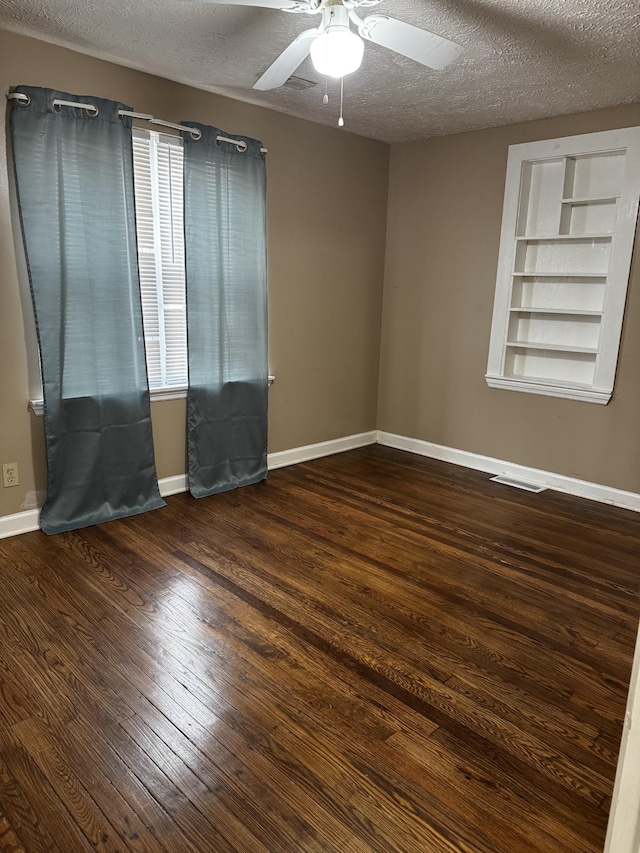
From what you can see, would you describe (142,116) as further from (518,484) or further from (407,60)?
(518,484)

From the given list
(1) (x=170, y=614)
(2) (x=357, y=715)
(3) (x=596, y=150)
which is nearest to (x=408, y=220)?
(3) (x=596, y=150)

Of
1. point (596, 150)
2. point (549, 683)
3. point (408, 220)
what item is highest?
point (596, 150)

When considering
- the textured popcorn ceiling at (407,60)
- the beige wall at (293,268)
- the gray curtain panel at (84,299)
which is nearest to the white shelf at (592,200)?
the textured popcorn ceiling at (407,60)

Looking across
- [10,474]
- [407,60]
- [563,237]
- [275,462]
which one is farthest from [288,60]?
[275,462]

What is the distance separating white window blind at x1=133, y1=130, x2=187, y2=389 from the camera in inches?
134

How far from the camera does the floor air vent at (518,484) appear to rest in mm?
4152

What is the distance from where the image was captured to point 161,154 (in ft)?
11.3

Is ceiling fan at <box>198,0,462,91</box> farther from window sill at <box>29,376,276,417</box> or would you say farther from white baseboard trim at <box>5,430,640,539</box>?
white baseboard trim at <box>5,430,640,539</box>

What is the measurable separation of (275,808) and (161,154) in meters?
3.30

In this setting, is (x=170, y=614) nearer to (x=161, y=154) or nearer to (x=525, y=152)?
(x=161, y=154)

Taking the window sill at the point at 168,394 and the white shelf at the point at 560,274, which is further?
the white shelf at the point at 560,274

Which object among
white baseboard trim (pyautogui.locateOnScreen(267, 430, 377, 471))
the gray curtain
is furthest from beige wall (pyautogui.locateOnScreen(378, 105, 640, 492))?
the gray curtain

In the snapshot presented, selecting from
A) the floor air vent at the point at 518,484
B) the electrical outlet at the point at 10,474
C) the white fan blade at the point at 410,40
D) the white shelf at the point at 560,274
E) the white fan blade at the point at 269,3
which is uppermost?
the white fan blade at the point at 269,3

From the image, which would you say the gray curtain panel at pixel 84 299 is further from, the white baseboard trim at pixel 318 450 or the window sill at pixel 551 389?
the window sill at pixel 551 389
